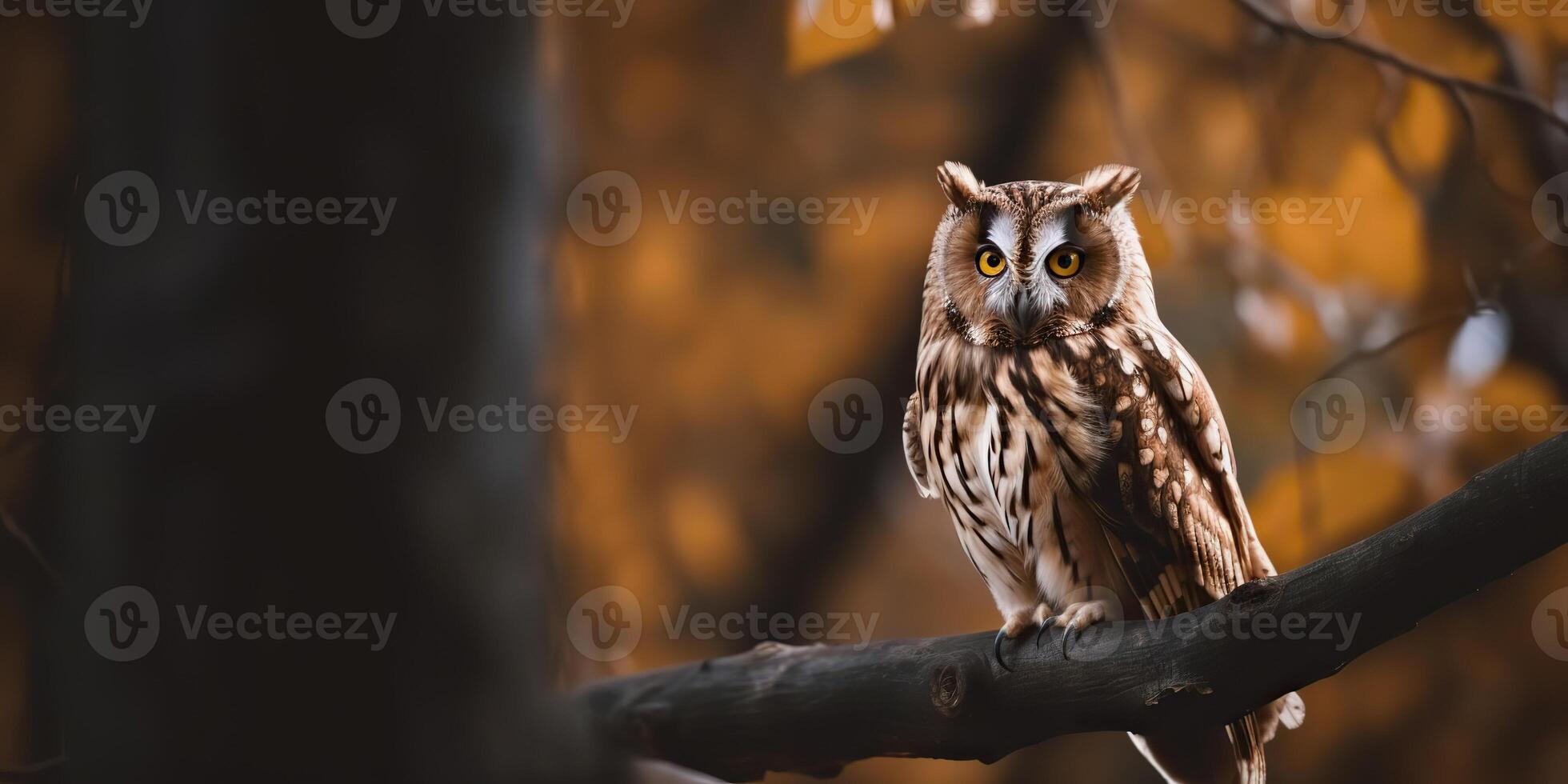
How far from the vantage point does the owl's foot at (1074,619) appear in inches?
32.4

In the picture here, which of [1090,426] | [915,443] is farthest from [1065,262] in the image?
[915,443]

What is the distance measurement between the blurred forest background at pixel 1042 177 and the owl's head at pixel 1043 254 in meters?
0.56

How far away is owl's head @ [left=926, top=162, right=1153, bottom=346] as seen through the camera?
84 centimetres

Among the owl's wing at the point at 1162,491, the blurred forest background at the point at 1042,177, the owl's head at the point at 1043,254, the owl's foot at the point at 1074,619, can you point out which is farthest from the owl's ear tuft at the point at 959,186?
the blurred forest background at the point at 1042,177

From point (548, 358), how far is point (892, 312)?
911mm

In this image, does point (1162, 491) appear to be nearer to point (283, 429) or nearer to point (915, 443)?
point (915, 443)

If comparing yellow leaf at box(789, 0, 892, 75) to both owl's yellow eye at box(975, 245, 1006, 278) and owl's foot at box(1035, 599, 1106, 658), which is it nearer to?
owl's yellow eye at box(975, 245, 1006, 278)

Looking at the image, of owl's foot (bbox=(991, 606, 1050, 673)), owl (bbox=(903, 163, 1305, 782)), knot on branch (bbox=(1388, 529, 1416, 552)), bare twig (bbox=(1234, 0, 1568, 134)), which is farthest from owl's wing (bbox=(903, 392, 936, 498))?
bare twig (bbox=(1234, 0, 1568, 134))

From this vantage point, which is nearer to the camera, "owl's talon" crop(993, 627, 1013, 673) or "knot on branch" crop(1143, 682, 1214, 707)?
"knot on branch" crop(1143, 682, 1214, 707)

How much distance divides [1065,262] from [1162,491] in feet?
0.68

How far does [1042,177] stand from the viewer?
61.1 inches

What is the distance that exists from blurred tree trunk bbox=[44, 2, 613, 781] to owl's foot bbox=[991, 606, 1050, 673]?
395mm

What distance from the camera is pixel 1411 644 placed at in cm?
143

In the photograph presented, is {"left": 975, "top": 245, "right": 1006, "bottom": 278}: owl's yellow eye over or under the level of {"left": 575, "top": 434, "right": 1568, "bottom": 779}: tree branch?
over
